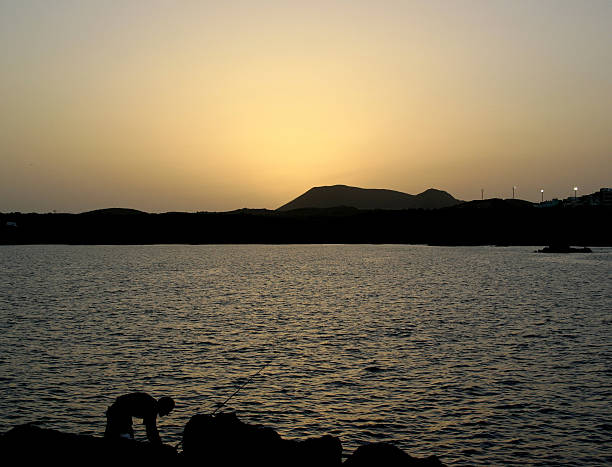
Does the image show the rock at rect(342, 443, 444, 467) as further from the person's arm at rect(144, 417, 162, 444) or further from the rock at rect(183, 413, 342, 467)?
the person's arm at rect(144, 417, 162, 444)

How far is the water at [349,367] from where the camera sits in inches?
818

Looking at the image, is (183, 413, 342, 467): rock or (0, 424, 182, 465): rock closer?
(0, 424, 182, 465): rock

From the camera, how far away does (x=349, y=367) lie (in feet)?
100

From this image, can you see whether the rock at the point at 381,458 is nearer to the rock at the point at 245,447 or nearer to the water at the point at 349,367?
the rock at the point at 245,447

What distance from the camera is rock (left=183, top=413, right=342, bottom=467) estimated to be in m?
15.2

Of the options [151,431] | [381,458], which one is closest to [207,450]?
[151,431]

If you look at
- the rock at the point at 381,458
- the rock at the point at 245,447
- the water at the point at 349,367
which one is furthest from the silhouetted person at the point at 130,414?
the rock at the point at 381,458

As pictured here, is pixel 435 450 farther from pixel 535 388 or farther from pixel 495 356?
pixel 495 356

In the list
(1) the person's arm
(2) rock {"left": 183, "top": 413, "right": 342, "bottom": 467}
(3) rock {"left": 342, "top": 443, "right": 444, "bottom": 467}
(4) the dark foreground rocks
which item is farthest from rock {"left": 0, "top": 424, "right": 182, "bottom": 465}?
(3) rock {"left": 342, "top": 443, "right": 444, "bottom": 467}

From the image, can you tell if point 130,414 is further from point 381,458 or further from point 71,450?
point 381,458

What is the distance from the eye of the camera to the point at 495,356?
3359cm

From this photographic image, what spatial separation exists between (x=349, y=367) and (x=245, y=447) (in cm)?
1572

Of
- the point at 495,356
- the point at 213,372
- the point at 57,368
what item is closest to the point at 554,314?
the point at 495,356

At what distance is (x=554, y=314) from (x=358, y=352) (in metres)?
27.0
